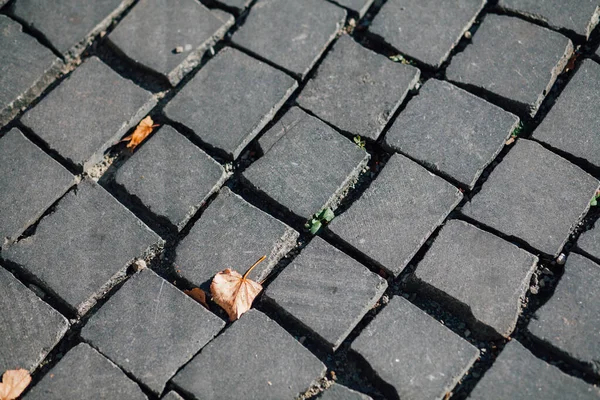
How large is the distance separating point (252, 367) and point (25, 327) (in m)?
0.95

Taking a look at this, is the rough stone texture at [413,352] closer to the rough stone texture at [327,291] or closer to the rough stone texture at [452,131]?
the rough stone texture at [327,291]

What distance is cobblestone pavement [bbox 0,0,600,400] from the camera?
8.09 feet

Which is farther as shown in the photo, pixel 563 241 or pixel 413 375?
pixel 563 241

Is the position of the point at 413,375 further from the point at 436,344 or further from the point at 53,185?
the point at 53,185

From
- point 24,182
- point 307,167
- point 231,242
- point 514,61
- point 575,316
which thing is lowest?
point 24,182

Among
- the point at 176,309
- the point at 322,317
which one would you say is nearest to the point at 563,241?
the point at 322,317

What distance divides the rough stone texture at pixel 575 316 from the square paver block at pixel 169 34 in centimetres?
202

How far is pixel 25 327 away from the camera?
2576 mm

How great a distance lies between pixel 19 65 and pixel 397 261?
2124 mm

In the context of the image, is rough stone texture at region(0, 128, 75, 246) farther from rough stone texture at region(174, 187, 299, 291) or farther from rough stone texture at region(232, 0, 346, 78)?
rough stone texture at region(232, 0, 346, 78)

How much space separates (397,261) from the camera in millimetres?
2631

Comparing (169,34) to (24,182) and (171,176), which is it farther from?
(24,182)

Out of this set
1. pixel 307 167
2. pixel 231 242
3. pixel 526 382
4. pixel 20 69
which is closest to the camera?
pixel 526 382

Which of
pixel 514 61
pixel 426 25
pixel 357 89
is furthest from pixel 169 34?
pixel 514 61
